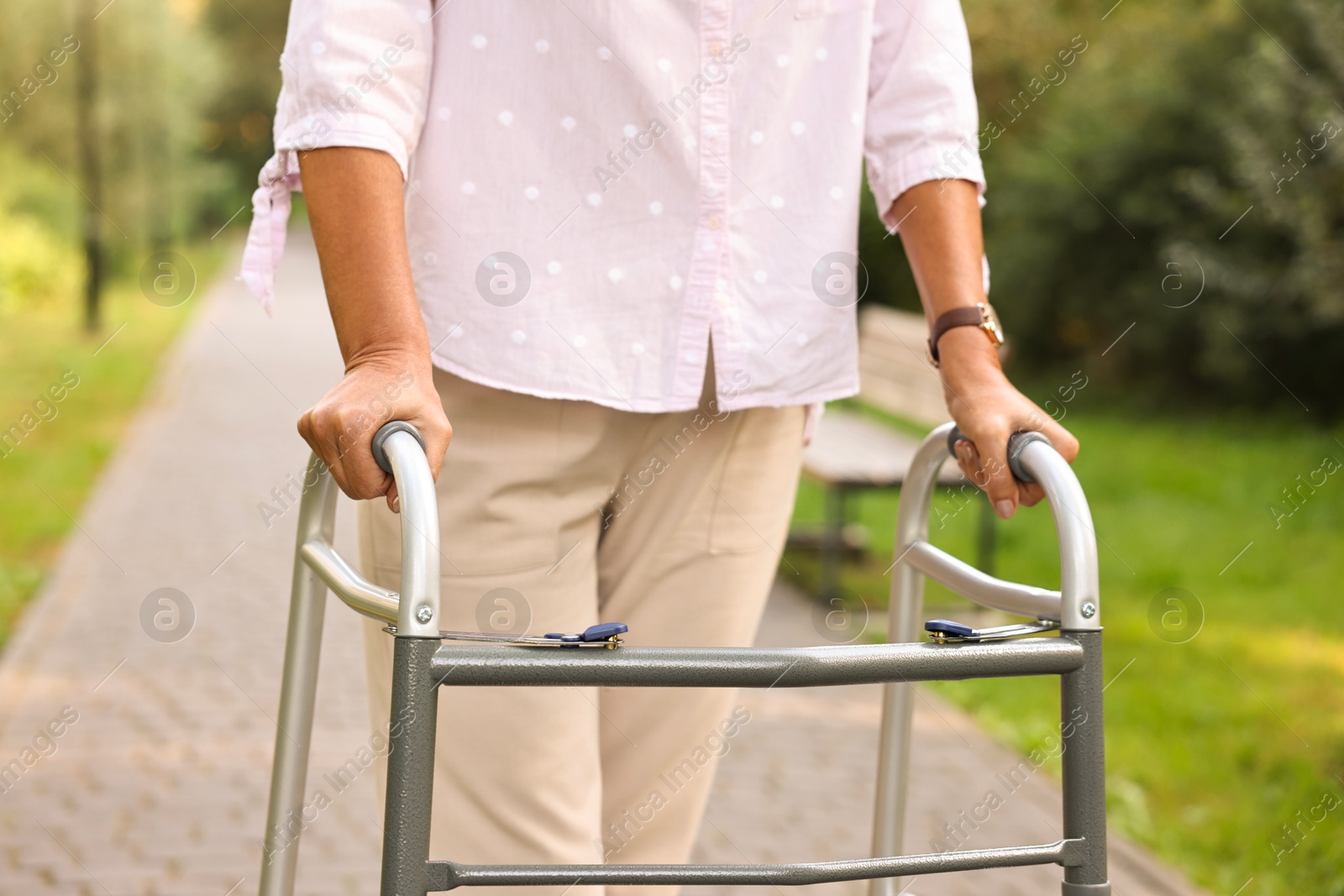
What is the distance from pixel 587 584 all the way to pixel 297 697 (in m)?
0.40

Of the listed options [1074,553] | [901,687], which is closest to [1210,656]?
[901,687]

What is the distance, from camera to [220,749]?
4578 mm

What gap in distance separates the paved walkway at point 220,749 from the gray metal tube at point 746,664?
244cm

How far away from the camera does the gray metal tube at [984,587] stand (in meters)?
1.48

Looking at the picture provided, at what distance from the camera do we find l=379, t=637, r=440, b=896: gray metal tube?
122 cm

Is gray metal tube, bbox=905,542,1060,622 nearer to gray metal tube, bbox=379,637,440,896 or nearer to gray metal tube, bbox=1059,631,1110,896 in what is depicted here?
gray metal tube, bbox=1059,631,1110,896

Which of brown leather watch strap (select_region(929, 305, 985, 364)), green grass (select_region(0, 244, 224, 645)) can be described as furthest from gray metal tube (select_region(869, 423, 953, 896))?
green grass (select_region(0, 244, 224, 645))

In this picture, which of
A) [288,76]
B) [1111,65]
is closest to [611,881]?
[288,76]

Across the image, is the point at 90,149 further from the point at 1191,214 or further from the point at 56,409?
the point at 1191,214

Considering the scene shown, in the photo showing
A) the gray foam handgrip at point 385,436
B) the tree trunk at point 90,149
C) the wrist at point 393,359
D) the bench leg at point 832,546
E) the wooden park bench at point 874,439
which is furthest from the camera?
the tree trunk at point 90,149

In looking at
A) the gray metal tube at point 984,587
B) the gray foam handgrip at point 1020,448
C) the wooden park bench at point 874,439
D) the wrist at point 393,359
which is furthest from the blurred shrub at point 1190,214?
the wrist at point 393,359

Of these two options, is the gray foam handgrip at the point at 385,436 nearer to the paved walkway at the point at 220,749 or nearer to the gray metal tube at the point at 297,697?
the gray metal tube at the point at 297,697

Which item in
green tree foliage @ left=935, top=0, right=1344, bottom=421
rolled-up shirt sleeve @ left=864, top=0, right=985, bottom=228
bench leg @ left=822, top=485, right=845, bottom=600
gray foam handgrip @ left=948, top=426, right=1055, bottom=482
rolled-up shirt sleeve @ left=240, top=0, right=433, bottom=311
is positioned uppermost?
Answer: green tree foliage @ left=935, top=0, right=1344, bottom=421

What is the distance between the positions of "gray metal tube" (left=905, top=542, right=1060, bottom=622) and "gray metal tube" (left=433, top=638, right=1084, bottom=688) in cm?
8
